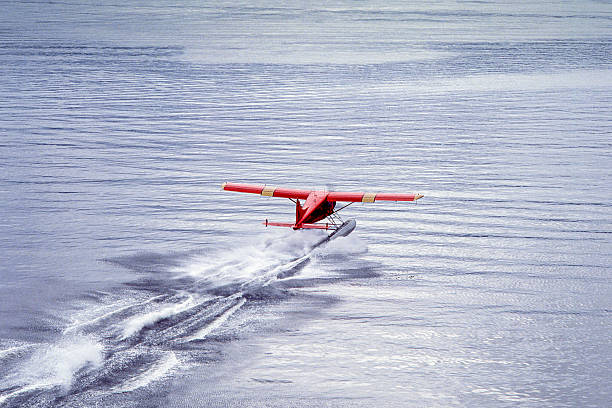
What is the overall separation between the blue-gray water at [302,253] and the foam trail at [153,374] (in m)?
0.08

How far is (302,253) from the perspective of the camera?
56.2 metres

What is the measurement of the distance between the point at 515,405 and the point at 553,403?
6.22 feet

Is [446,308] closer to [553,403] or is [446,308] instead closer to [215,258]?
[553,403]

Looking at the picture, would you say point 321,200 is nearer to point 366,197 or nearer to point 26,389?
point 366,197

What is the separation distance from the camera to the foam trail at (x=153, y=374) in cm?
3834

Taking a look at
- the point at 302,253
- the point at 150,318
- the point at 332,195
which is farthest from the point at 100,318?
the point at 332,195

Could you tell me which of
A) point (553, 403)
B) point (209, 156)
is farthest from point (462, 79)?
point (553, 403)

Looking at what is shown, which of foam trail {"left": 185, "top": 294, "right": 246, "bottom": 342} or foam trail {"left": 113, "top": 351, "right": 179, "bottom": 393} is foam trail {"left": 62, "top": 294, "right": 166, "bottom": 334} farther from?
foam trail {"left": 113, "top": 351, "right": 179, "bottom": 393}

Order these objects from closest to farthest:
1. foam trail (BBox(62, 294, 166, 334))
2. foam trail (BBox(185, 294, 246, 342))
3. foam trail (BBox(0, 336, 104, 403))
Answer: foam trail (BBox(0, 336, 104, 403)) < foam trail (BBox(185, 294, 246, 342)) < foam trail (BBox(62, 294, 166, 334))

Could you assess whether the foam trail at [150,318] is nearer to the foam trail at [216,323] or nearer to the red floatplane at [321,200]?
the foam trail at [216,323]

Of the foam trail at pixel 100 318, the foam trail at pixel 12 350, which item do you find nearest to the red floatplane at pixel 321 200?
the foam trail at pixel 100 318

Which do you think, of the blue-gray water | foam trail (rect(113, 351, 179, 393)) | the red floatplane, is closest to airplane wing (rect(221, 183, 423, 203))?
the red floatplane

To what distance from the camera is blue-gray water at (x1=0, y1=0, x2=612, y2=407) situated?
40.8 metres

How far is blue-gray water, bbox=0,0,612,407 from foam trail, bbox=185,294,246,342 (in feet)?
0.42
